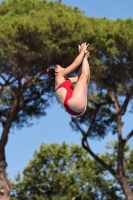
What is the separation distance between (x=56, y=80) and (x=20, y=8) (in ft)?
37.9

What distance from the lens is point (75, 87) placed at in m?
4.84

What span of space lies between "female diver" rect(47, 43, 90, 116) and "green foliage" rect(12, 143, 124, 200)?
1549 centimetres

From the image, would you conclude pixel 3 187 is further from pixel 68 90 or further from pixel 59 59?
pixel 68 90

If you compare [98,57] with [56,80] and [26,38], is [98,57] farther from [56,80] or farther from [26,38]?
[56,80]

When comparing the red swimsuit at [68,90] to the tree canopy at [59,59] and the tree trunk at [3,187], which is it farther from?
the tree trunk at [3,187]

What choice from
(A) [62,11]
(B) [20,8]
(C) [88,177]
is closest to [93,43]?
(A) [62,11]

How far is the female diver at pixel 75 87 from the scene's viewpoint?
4750 mm

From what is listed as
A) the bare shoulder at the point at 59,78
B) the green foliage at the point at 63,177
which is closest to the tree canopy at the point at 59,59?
the green foliage at the point at 63,177

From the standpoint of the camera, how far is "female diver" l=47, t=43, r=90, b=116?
4750mm

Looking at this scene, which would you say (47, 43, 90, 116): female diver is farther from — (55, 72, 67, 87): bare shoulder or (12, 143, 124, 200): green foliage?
(12, 143, 124, 200): green foliage

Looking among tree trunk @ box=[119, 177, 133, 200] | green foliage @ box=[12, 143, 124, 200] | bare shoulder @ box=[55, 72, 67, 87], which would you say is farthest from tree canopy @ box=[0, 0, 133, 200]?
bare shoulder @ box=[55, 72, 67, 87]

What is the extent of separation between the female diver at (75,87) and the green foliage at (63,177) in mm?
15487

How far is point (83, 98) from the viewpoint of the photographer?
475cm

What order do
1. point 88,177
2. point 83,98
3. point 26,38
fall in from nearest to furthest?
point 83,98
point 26,38
point 88,177
